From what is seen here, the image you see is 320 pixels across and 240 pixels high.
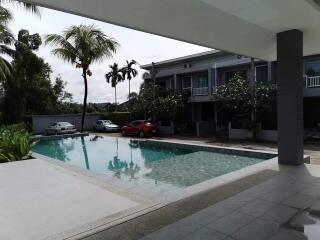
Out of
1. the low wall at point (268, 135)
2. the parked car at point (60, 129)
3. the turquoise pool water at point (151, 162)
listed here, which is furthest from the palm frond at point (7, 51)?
the low wall at point (268, 135)

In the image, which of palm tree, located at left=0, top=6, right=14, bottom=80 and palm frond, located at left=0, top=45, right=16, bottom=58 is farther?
palm frond, located at left=0, top=45, right=16, bottom=58

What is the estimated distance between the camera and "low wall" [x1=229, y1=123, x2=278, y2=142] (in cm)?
1711

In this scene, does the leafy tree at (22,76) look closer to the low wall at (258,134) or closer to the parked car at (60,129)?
the parked car at (60,129)

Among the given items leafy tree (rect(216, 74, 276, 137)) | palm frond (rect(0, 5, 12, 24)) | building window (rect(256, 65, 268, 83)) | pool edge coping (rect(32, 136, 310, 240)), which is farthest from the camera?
building window (rect(256, 65, 268, 83))

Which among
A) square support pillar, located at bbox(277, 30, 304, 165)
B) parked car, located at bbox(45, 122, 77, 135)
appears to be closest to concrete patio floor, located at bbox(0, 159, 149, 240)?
square support pillar, located at bbox(277, 30, 304, 165)

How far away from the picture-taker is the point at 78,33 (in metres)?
20.7

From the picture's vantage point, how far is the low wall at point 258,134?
1711cm

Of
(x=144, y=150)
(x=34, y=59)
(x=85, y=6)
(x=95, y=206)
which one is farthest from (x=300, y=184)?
(x=34, y=59)

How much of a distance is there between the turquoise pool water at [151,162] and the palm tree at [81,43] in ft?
22.1

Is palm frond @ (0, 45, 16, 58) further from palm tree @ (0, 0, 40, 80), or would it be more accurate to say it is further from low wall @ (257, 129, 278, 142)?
low wall @ (257, 129, 278, 142)

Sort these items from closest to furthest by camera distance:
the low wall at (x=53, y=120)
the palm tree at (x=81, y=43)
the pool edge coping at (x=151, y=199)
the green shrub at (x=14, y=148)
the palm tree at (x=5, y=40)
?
the pool edge coping at (x=151, y=199)
the green shrub at (x=14, y=148)
the palm tree at (x=5, y=40)
the palm tree at (x=81, y=43)
the low wall at (x=53, y=120)

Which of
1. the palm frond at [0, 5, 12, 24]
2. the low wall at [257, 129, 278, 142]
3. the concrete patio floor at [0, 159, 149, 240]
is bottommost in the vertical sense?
the concrete patio floor at [0, 159, 149, 240]

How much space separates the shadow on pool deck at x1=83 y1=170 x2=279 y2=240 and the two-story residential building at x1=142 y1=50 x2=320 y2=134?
43.6 ft

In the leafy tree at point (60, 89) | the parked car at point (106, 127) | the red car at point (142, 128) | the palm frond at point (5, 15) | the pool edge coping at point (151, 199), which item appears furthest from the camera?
the leafy tree at point (60, 89)
